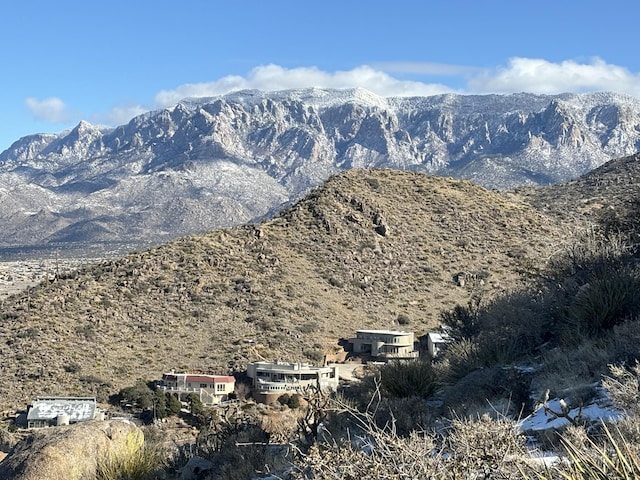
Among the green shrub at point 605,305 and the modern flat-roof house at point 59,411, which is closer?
the green shrub at point 605,305

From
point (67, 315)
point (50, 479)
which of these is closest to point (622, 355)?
point (50, 479)

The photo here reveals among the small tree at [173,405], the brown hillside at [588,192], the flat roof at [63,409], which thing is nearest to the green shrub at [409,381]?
the flat roof at [63,409]

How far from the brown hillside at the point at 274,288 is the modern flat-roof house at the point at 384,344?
1841mm

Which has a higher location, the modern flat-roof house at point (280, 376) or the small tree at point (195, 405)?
the modern flat-roof house at point (280, 376)

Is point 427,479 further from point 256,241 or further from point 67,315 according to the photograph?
point 256,241

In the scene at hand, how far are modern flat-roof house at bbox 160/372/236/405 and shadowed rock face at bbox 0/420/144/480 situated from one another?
672 inches

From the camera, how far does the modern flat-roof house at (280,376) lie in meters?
27.5

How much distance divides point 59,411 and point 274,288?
52.3 ft

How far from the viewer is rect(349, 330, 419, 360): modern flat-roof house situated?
102 feet

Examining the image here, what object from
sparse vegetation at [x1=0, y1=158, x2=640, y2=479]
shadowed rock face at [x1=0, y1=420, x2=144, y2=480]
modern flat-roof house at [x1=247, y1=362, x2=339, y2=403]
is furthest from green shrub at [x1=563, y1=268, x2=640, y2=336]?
modern flat-roof house at [x1=247, y1=362, x2=339, y2=403]

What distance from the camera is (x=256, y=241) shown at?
43.2 meters

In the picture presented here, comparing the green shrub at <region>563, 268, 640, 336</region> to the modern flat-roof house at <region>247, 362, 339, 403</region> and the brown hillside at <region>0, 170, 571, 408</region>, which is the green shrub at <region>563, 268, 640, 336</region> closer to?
the modern flat-roof house at <region>247, 362, 339, 403</region>

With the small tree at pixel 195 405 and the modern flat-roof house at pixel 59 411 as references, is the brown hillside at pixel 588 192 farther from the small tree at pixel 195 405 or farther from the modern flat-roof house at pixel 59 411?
the modern flat-roof house at pixel 59 411

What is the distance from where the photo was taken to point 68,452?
394 inches
